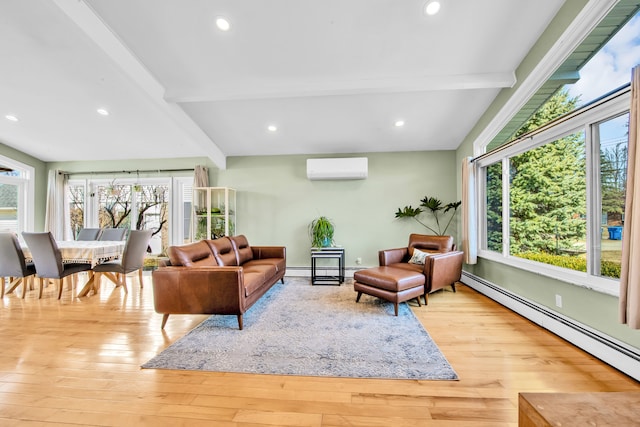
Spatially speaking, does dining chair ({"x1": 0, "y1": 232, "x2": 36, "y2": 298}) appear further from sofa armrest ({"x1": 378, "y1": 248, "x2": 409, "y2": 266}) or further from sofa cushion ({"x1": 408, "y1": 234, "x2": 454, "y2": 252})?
sofa cushion ({"x1": 408, "y1": 234, "x2": 454, "y2": 252})

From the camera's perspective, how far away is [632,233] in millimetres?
1640

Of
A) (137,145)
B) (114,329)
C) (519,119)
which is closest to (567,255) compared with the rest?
(519,119)

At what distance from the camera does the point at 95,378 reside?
1896 mm

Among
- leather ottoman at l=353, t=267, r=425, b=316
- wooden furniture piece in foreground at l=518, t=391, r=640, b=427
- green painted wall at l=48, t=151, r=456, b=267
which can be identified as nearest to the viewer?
wooden furniture piece in foreground at l=518, t=391, r=640, b=427

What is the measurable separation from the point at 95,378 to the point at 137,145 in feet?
14.3

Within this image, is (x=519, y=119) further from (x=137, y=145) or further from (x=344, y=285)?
(x=137, y=145)

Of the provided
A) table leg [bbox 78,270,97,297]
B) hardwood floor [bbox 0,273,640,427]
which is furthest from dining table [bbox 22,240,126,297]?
hardwood floor [bbox 0,273,640,427]

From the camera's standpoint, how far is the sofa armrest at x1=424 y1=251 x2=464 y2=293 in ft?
11.0

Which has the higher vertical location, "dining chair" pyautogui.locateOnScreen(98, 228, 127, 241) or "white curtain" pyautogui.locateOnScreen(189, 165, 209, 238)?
"white curtain" pyautogui.locateOnScreen(189, 165, 209, 238)

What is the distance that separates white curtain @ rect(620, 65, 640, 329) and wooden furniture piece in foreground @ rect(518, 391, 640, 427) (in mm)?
905

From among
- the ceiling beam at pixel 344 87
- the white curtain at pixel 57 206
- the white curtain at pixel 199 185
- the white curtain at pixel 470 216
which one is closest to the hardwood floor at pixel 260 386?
the white curtain at pixel 470 216

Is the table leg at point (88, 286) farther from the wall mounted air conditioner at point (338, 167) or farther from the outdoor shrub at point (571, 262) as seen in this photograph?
the outdoor shrub at point (571, 262)

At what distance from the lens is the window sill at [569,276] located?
1.98m

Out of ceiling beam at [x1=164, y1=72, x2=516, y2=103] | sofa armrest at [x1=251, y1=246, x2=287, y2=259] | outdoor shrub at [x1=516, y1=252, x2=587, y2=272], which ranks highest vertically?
ceiling beam at [x1=164, y1=72, x2=516, y2=103]
